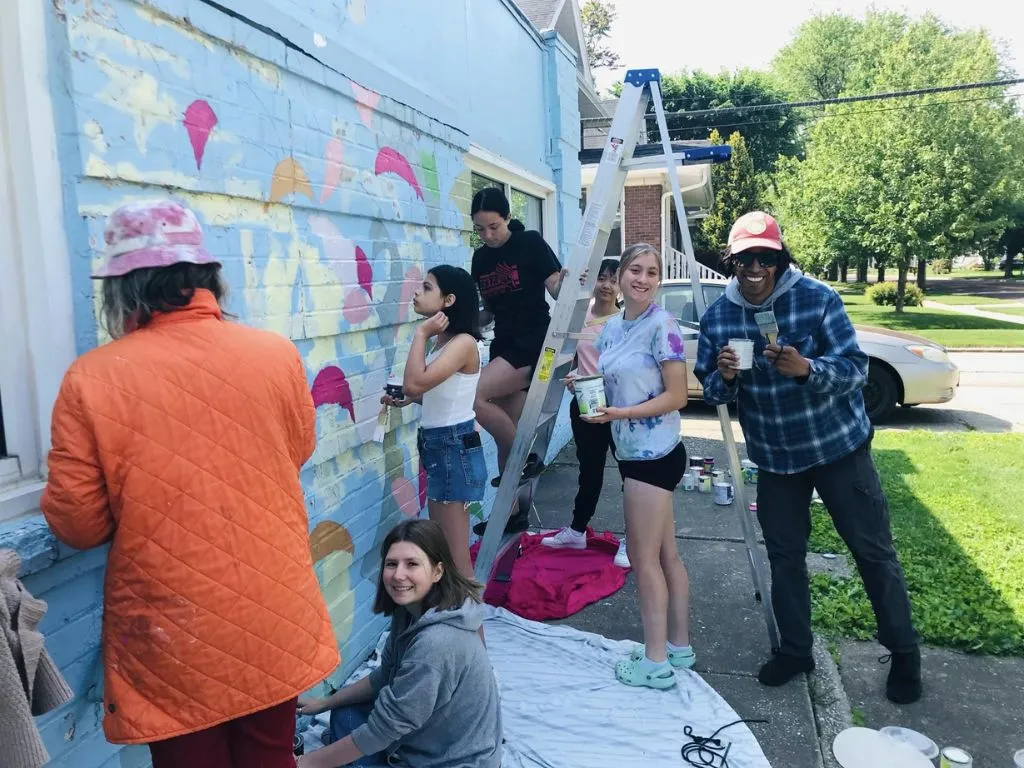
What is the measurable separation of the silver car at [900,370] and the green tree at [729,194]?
Result: 1992cm

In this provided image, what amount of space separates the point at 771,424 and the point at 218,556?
2.36 m

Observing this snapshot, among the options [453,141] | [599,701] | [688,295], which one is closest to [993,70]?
[688,295]

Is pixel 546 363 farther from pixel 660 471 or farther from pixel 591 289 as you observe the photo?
pixel 660 471

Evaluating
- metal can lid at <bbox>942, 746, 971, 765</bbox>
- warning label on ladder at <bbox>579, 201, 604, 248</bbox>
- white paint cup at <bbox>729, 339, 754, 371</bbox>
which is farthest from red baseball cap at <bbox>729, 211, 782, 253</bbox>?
metal can lid at <bbox>942, 746, 971, 765</bbox>

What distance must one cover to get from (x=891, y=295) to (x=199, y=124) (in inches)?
1112

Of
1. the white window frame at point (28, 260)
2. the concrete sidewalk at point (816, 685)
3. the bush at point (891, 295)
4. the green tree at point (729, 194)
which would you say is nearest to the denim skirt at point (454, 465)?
the concrete sidewalk at point (816, 685)

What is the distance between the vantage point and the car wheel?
8781mm

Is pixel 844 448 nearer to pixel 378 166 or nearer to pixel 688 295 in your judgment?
pixel 378 166

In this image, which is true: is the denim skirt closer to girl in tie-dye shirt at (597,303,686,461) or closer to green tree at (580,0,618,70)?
girl in tie-dye shirt at (597,303,686,461)

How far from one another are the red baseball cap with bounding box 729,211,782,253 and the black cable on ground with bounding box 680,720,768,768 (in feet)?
6.34

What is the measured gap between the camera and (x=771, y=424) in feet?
10.7

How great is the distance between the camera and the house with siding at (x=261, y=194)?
1.95 meters

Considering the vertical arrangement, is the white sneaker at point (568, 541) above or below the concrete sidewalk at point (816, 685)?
above

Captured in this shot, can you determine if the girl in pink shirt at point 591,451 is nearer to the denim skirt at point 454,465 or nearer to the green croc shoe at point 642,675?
the green croc shoe at point 642,675
